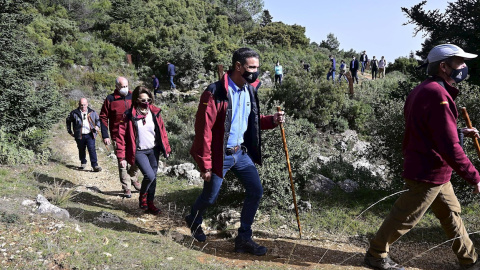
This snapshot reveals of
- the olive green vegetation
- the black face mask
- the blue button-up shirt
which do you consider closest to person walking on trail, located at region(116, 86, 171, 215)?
the olive green vegetation

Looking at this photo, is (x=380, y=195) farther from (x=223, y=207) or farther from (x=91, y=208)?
(x=91, y=208)

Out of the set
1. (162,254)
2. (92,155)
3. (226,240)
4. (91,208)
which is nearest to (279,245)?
(226,240)

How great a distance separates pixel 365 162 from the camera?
9297 millimetres

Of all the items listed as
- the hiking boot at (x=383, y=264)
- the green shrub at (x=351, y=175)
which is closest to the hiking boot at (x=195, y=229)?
the hiking boot at (x=383, y=264)

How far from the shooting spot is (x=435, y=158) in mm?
3221

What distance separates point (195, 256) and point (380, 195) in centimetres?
367

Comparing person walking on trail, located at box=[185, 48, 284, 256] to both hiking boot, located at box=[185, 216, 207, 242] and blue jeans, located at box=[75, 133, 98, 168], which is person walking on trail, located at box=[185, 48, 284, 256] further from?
blue jeans, located at box=[75, 133, 98, 168]

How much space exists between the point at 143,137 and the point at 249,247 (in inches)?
90.1

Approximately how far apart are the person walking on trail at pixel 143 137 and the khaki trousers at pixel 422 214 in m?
3.20

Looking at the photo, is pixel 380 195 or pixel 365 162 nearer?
pixel 380 195

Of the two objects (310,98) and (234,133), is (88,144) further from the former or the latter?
(310,98)

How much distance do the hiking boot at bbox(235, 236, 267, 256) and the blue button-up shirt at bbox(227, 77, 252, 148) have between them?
1062mm

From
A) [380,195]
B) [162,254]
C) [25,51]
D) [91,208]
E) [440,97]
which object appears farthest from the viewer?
[25,51]

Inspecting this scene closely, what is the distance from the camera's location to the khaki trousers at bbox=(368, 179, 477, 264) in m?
3.30
